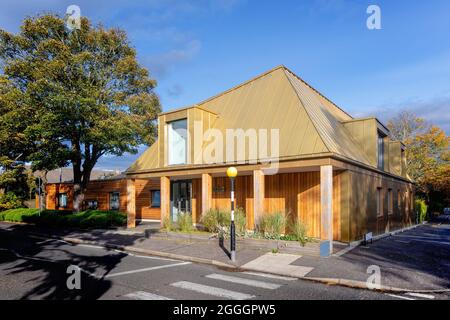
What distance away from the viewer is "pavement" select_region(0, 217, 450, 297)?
7797 millimetres

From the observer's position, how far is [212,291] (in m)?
7.07

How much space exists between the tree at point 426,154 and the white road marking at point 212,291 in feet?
115

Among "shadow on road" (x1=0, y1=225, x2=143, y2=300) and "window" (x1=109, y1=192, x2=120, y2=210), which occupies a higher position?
"window" (x1=109, y1=192, x2=120, y2=210)

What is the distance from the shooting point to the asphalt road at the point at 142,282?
679cm

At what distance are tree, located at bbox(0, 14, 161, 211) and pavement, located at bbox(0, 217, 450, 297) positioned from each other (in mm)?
7776

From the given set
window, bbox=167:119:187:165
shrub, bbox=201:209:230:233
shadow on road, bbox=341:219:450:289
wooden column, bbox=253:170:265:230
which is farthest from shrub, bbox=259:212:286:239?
window, bbox=167:119:187:165

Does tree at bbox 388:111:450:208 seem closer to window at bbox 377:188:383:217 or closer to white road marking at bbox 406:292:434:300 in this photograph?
window at bbox 377:188:383:217

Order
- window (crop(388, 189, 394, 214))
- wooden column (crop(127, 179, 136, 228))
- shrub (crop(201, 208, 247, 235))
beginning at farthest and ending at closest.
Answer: window (crop(388, 189, 394, 214)), wooden column (crop(127, 179, 136, 228)), shrub (crop(201, 208, 247, 235))

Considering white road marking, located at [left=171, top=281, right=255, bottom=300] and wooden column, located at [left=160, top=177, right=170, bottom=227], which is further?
wooden column, located at [left=160, top=177, right=170, bottom=227]

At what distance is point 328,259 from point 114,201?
22.6 m

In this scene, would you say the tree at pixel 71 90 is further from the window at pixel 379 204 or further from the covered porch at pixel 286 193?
the window at pixel 379 204

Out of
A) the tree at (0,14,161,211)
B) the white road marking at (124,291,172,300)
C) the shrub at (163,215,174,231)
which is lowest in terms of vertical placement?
the white road marking at (124,291,172,300)

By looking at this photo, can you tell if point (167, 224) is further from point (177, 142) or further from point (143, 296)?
point (143, 296)

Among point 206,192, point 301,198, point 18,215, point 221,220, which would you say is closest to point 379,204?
point 301,198
